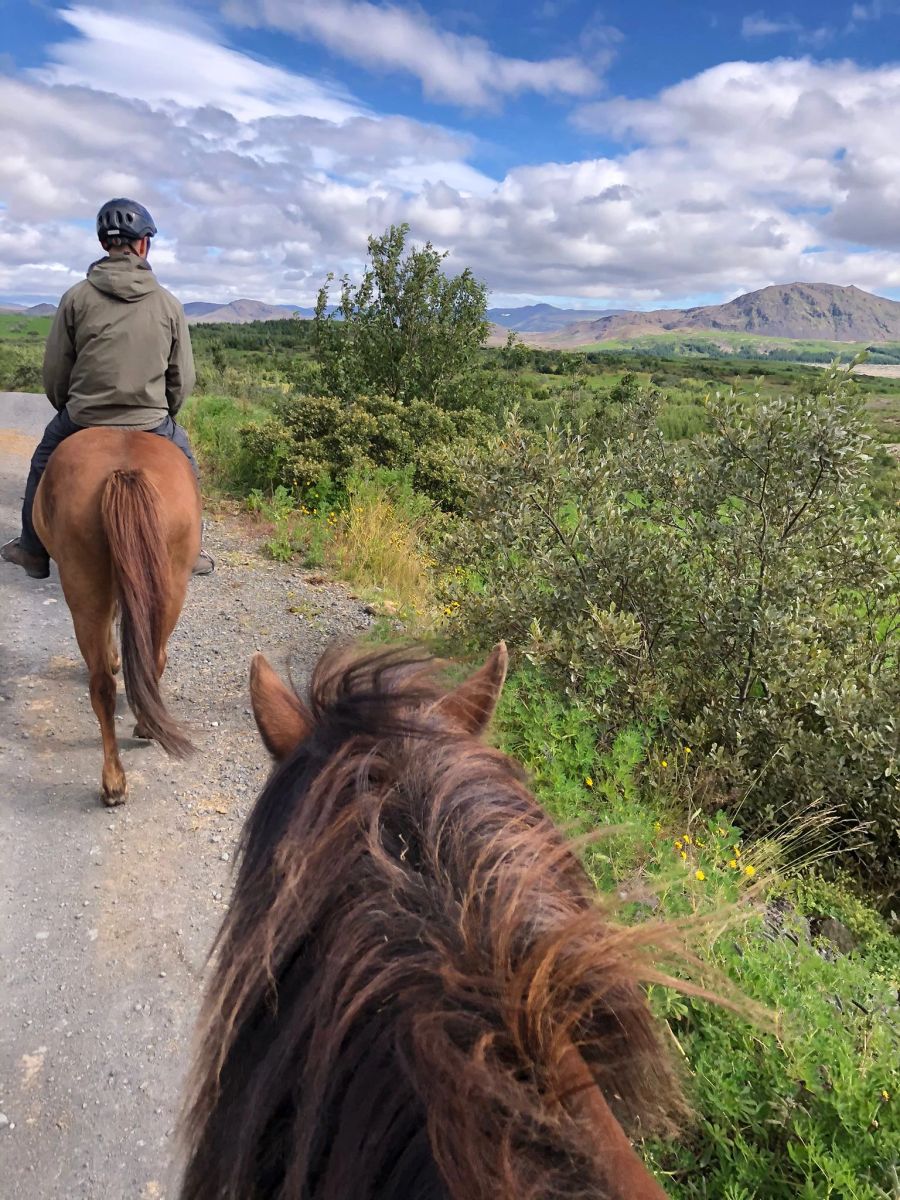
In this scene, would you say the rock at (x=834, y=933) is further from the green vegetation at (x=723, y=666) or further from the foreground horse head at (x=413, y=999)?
the foreground horse head at (x=413, y=999)

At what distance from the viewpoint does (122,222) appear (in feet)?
13.3

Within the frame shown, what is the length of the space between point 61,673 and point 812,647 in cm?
496

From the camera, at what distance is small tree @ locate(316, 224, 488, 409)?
12000 mm

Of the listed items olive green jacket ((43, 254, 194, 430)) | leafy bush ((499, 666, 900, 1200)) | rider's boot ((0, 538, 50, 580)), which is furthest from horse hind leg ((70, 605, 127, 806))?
leafy bush ((499, 666, 900, 1200))

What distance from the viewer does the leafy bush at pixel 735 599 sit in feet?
12.8

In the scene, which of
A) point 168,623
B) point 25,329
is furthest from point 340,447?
point 25,329

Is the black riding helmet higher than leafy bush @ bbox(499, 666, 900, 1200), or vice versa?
the black riding helmet

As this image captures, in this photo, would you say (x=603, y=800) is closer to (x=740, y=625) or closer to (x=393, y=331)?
(x=740, y=625)

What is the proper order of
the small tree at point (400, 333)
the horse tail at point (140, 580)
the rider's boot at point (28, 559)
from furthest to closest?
1. the small tree at point (400, 333)
2. the rider's boot at point (28, 559)
3. the horse tail at point (140, 580)

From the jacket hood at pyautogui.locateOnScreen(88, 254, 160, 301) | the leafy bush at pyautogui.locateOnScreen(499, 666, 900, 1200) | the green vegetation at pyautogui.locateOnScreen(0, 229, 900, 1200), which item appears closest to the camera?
the leafy bush at pyautogui.locateOnScreen(499, 666, 900, 1200)

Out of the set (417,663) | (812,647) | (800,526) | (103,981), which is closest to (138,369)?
(103,981)

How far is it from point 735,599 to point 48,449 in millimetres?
4269

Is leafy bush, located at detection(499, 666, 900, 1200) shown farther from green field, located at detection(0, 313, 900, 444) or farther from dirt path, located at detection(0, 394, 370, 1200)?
green field, located at detection(0, 313, 900, 444)

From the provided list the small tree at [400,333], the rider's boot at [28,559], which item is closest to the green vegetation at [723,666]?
the rider's boot at [28,559]
